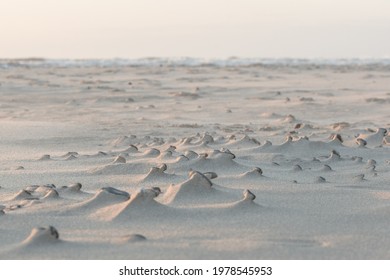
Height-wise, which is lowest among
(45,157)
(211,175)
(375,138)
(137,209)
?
(137,209)

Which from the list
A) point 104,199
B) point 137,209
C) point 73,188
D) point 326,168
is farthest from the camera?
point 326,168

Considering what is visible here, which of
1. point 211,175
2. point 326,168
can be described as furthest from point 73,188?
point 326,168

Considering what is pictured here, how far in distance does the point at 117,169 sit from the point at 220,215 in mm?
1168

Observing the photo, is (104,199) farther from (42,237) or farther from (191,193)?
(42,237)

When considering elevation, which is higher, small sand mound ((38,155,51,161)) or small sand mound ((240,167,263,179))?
small sand mound ((38,155,51,161))

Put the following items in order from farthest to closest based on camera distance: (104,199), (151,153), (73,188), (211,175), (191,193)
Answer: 1. (151,153)
2. (211,175)
3. (73,188)
4. (191,193)
5. (104,199)

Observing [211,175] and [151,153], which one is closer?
[211,175]

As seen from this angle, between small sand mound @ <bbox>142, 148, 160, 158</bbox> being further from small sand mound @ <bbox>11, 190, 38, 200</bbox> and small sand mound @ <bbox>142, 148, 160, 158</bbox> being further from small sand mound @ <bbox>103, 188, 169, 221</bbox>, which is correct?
small sand mound @ <bbox>103, 188, 169, 221</bbox>

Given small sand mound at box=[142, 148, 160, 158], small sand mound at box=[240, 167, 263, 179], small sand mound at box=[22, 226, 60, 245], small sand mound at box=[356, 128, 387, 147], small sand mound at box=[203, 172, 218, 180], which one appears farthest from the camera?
small sand mound at box=[356, 128, 387, 147]

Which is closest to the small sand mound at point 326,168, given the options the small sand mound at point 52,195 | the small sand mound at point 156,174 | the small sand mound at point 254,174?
the small sand mound at point 254,174

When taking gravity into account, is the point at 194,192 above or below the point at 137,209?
above

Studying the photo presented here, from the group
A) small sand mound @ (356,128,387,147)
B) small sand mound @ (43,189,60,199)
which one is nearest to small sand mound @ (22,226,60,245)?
small sand mound @ (43,189,60,199)

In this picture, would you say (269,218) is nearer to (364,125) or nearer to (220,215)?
(220,215)

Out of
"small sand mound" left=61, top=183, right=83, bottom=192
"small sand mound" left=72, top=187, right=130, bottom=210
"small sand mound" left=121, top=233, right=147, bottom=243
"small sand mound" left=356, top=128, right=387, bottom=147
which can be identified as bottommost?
"small sand mound" left=121, top=233, right=147, bottom=243
